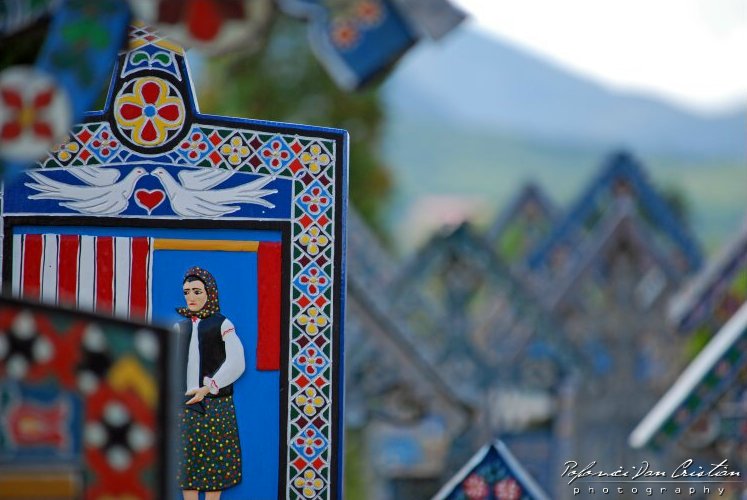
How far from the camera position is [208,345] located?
5.31 m

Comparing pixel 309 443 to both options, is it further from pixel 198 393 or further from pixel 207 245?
pixel 207 245

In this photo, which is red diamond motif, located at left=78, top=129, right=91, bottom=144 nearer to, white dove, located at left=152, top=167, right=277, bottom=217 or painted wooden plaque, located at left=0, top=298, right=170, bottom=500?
white dove, located at left=152, top=167, right=277, bottom=217

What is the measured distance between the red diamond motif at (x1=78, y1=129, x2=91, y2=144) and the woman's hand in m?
0.91

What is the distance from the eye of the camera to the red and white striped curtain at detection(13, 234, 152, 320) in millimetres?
5250

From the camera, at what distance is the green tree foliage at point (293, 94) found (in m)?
28.0

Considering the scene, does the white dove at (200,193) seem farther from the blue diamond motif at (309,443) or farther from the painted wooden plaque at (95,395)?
the painted wooden plaque at (95,395)

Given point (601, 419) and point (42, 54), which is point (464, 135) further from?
point (42, 54)

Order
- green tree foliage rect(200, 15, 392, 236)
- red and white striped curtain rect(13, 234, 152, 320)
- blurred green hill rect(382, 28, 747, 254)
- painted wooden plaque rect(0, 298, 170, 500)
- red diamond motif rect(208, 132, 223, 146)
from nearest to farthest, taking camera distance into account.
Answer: painted wooden plaque rect(0, 298, 170, 500) → red and white striped curtain rect(13, 234, 152, 320) → red diamond motif rect(208, 132, 223, 146) → green tree foliage rect(200, 15, 392, 236) → blurred green hill rect(382, 28, 747, 254)

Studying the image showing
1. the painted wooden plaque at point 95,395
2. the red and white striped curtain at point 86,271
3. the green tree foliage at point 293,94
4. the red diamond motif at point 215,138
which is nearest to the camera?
the painted wooden plaque at point 95,395

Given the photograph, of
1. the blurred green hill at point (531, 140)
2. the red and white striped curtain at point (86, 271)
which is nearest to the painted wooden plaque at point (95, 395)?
the red and white striped curtain at point (86, 271)

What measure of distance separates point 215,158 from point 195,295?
47 centimetres

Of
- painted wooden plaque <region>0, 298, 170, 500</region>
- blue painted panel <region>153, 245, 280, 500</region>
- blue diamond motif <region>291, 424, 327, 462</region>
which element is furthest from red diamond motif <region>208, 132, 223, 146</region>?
A: painted wooden plaque <region>0, 298, 170, 500</region>

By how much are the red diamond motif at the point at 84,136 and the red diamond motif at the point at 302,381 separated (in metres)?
1.07

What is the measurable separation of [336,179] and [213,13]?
1795mm
